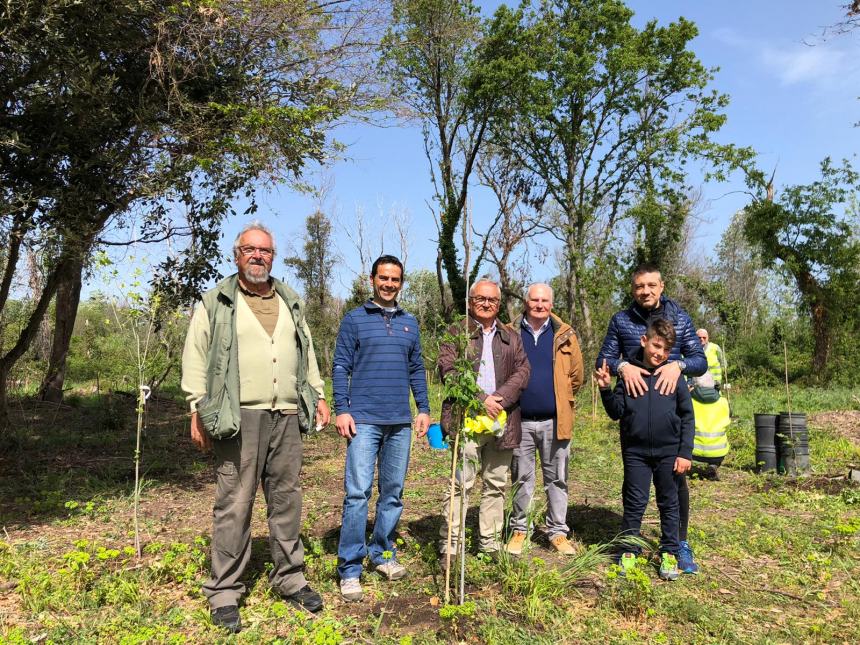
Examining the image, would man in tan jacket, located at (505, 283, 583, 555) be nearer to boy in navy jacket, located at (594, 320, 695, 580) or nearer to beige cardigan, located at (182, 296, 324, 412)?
boy in navy jacket, located at (594, 320, 695, 580)

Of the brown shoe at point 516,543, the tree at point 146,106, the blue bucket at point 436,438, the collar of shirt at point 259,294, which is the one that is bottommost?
the brown shoe at point 516,543

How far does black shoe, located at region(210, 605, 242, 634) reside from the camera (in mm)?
3122

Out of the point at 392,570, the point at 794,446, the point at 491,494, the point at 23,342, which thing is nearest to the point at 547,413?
the point at 491,494

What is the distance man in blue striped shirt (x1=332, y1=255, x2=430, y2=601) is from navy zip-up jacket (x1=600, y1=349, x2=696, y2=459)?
1.38 meters

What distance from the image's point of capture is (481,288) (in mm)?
3891

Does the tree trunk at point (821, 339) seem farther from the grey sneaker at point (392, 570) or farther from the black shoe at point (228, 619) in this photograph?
the black shoe at point (228, 619)

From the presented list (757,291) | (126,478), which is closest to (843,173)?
(126,478)

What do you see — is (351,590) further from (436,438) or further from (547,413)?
(547,413)

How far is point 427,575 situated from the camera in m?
3.81

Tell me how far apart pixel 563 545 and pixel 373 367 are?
2042mm

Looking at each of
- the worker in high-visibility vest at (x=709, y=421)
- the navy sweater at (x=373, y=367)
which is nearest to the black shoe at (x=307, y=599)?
the navy sweater at (x=373, y=367)

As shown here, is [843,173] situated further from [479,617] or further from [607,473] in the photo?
[479,617]

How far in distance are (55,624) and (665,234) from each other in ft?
71.4

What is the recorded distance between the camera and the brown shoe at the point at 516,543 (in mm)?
4016
